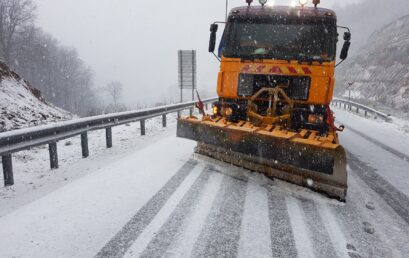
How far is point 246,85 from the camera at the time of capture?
5.51 metres

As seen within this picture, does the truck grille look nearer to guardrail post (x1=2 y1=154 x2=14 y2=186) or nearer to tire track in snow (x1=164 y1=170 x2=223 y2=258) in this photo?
tire track in snow (x1=164 y1=170 x2=223 y2=258)

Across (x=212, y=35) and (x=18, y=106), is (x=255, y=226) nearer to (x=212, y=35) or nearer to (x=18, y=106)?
(x=212, y=35)

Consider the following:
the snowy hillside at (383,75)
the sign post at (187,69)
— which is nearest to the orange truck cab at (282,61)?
the sign post at (187,69)

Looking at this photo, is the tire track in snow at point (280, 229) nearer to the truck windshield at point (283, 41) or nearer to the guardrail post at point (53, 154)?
the truck windshield at point (283, 41)

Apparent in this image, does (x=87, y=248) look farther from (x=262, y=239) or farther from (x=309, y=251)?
(x=309, y=251)

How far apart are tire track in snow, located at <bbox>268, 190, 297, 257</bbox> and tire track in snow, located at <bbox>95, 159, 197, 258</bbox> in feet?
4.13

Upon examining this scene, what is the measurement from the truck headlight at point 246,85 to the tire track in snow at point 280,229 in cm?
219

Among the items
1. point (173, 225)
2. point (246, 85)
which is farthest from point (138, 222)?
point (246, 85)

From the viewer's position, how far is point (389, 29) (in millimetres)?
58750

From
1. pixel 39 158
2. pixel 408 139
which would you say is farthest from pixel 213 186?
pixel 408 139

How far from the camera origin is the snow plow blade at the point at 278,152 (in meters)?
3.74

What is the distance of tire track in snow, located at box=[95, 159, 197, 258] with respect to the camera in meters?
2.66

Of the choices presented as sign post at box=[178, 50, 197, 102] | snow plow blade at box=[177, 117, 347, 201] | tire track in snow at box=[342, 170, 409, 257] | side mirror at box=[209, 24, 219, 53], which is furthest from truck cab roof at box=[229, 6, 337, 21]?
sign post at box=[178, 50, 197, 102]

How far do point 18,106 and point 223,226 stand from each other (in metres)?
8.74
